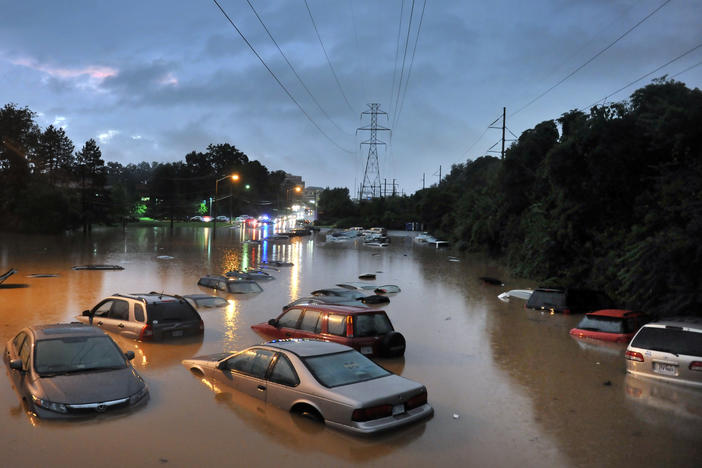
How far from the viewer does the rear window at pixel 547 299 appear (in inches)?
893

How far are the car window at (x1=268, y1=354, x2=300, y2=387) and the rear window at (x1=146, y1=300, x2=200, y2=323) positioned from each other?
6.98 metres

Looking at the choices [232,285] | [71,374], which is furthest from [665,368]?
[232,285]

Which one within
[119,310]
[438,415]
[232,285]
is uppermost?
[119,310]

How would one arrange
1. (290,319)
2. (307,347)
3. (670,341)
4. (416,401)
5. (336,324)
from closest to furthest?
(416,401) → (307,347) → (670,341) → (336,324) → (290,319)

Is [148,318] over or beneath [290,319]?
beneath

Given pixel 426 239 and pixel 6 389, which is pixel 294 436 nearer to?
pixel 6 389

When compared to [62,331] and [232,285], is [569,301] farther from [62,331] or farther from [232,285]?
[62,331]

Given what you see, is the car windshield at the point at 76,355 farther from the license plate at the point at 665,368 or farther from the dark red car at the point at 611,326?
the dark red car at the point at 611,326

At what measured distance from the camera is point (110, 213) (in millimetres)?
96125

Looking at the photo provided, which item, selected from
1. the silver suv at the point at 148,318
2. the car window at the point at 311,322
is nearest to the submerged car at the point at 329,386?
the car window at the point at 311,322

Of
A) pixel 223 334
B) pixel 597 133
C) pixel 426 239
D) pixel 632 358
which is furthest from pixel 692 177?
pixel 426 239

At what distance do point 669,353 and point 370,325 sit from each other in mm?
6406

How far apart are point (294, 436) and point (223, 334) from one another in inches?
368

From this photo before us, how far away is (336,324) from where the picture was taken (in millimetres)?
13273
